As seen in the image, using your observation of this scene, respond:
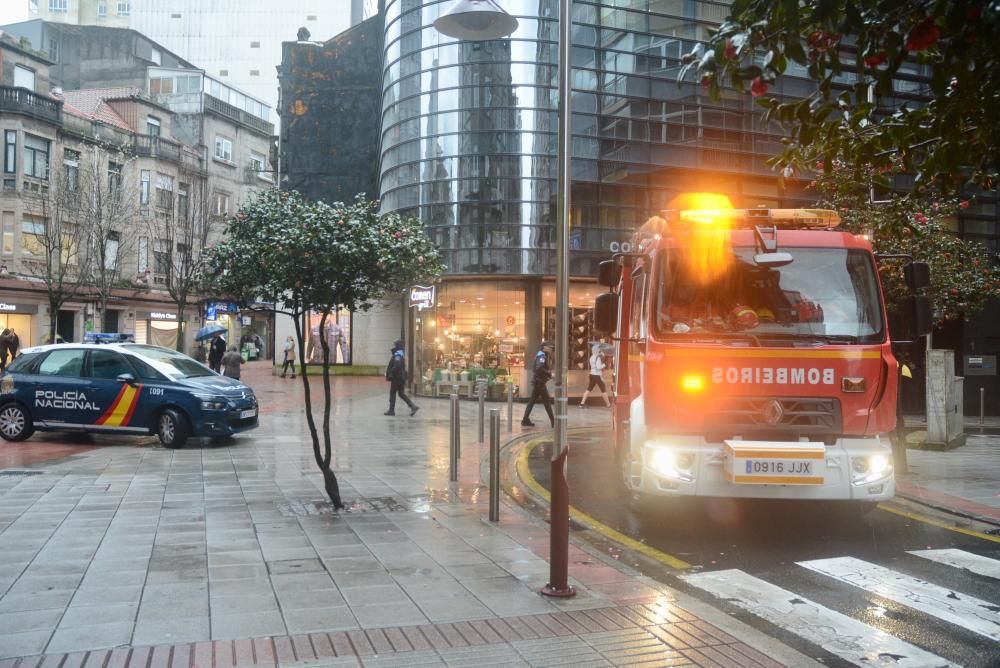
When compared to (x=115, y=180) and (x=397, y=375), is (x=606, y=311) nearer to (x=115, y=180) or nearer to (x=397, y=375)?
(x=397, y=375)

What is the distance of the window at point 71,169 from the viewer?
106 ft

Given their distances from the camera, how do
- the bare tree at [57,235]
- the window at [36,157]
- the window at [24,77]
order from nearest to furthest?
the bare tree at [57,235] → the window at [36,157] → the window at [24,77]

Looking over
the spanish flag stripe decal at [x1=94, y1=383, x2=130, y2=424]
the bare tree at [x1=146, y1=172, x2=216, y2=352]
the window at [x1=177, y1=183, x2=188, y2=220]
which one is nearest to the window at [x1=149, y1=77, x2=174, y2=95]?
the bare tree at [x1=146, y1=172, x2=216, y2=352]

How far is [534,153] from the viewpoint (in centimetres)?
2598

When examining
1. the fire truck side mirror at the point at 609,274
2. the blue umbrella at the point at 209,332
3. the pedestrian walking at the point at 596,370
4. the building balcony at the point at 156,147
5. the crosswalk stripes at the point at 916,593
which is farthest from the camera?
the building balcony at the point at 156,147

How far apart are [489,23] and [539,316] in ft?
57.6

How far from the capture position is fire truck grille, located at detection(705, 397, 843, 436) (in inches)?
285

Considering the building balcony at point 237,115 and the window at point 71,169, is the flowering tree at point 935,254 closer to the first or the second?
the window at point 71,169

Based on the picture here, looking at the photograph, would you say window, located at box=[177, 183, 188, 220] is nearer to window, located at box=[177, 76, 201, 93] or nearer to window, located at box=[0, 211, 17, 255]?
window, located at box=[0, 211, 17, 255]

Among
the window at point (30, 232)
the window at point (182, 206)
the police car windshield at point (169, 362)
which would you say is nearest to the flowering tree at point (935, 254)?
the police car windshield at point (169, 362)

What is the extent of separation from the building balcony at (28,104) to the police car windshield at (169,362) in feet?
90.4

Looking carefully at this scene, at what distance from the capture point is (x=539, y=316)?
26422 millimetres

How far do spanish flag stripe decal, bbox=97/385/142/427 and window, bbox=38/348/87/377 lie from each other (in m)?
0.91

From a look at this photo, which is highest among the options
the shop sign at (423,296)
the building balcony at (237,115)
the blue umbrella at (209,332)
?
the building balcony at (237,115)
